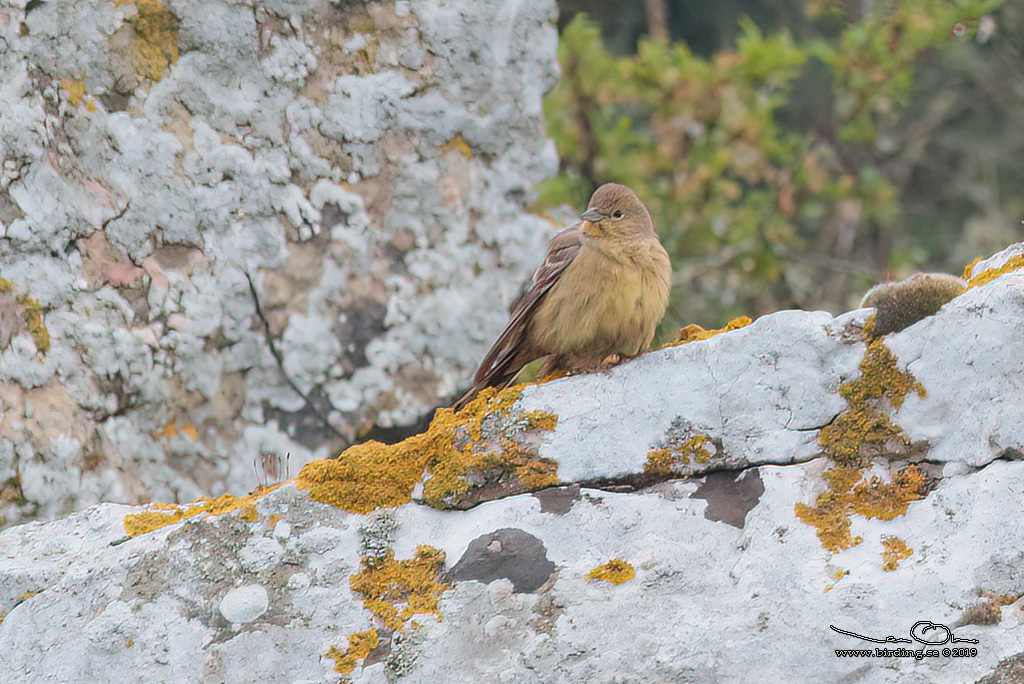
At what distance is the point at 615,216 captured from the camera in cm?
486

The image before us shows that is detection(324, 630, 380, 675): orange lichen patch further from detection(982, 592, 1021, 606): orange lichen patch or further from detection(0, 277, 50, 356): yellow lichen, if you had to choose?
detection(0, 277, 50, 356): yellow lichen

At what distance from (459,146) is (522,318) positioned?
1.12 meters

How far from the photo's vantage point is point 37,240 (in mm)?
4367

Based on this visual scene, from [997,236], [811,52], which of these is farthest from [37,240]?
[997,236]

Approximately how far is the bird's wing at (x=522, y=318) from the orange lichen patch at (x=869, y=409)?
5.06 ft

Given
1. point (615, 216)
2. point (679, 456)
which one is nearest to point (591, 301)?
point (615, 216)

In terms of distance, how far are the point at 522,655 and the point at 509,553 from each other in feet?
1.12

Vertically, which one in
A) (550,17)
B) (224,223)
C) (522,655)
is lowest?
(522,655)

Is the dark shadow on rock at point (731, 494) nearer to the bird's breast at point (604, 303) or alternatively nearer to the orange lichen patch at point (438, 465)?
the orange lichen patch at point (438, 465)

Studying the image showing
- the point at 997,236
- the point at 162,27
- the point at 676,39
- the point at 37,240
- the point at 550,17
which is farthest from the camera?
the point at 676,39

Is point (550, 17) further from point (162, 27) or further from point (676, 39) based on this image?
point (676, 39)

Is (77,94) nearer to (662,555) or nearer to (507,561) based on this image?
(507,561)

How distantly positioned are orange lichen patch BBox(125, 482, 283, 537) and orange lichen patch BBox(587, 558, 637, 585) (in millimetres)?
1089

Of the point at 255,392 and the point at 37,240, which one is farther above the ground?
the point at 37,240
